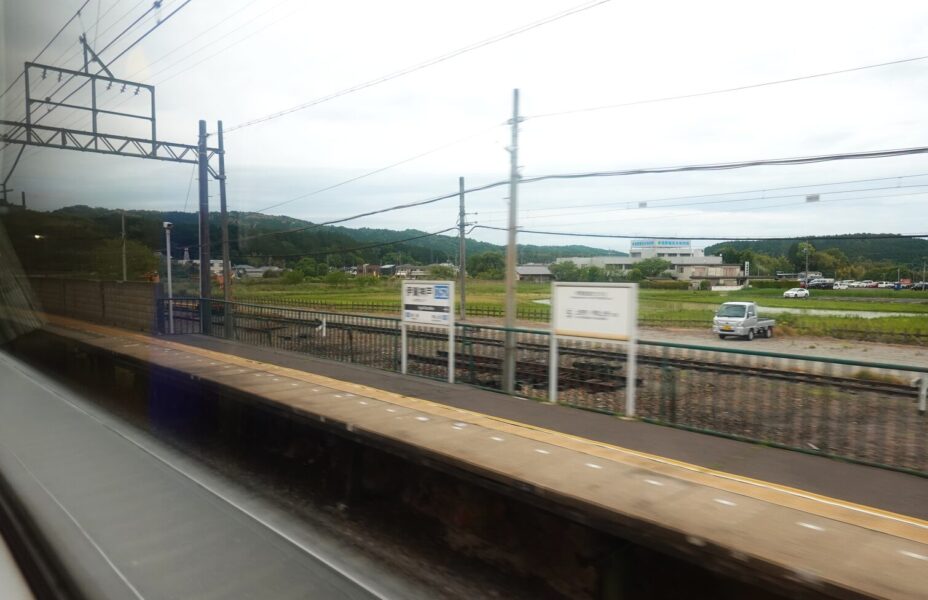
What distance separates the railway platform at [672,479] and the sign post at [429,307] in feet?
4.15

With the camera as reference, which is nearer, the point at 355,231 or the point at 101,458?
the point at 101,458

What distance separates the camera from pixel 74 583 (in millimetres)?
3014

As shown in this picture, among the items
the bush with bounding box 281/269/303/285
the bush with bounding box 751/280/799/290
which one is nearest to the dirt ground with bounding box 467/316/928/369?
the bush with bounding box 751/280/799/290

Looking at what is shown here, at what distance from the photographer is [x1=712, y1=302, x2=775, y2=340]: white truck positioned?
14.1 meters

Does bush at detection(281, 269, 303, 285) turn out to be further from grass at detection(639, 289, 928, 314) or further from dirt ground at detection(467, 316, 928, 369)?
grass at detection(639, 289, 928, 314)

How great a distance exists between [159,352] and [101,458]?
528 centimetres

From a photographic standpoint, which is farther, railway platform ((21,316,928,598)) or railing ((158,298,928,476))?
railing ((158,298,928,476))

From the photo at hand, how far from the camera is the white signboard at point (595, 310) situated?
23.0 feet

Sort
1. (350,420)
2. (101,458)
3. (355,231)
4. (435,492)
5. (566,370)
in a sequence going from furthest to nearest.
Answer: (355,231) < (566,370) < (101,458) < (350,420) < (435,492)

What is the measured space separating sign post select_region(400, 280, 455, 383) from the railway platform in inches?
49.8

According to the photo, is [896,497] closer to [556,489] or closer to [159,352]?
[556,489]

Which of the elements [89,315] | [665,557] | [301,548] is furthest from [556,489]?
[89,315]

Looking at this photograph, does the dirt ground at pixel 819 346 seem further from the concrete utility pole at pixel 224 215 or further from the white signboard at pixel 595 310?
the concrete utility pole at pixel 224 215

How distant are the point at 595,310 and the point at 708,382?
7.91 ft
